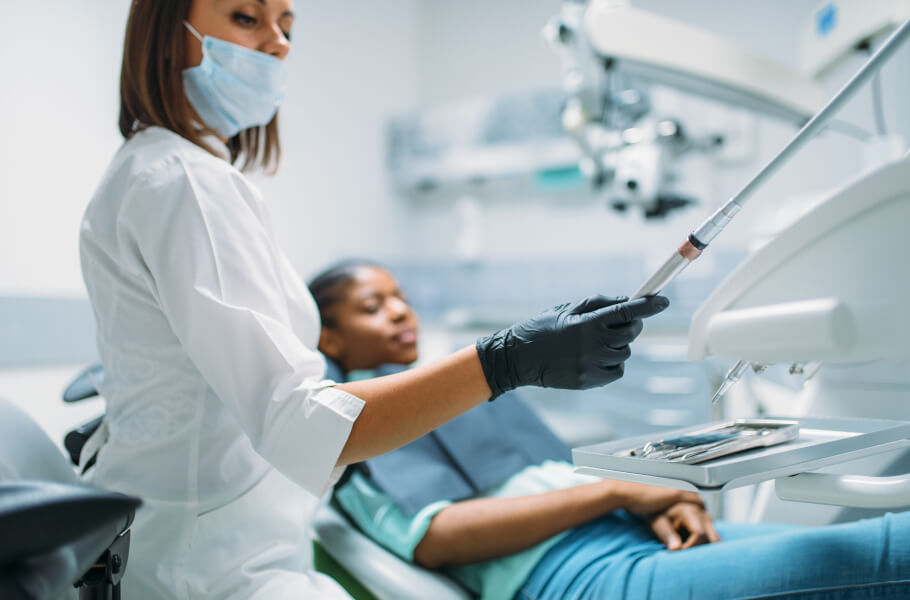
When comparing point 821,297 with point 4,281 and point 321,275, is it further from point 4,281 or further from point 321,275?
point 4,281

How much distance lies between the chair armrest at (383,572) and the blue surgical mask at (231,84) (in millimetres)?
706

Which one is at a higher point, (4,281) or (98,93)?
(98,93)

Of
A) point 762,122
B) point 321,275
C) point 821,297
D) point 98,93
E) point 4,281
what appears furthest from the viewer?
point 762,122

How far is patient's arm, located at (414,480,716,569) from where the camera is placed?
0.97m

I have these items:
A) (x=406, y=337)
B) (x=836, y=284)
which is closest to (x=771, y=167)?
(x=836, y=284)

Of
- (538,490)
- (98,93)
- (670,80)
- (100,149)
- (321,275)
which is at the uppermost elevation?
(670,80)

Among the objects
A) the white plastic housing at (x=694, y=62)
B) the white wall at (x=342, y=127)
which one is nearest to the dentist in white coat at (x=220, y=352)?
the white plastic housing at (x=694, y=62)

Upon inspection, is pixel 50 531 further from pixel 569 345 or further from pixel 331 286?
pixel 331 286

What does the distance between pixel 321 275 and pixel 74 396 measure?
0.56 meters

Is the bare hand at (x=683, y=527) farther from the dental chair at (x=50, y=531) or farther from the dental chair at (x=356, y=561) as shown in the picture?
the dental chair at (x=50, y=531)

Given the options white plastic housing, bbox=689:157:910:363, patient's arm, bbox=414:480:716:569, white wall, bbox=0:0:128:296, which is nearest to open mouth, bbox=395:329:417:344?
patient's arm, bbox=414:480:716:569

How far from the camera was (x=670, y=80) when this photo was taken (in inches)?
62.4

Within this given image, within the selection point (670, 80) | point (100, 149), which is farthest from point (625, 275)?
point (100, 149)

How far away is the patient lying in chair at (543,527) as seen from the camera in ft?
2.45
